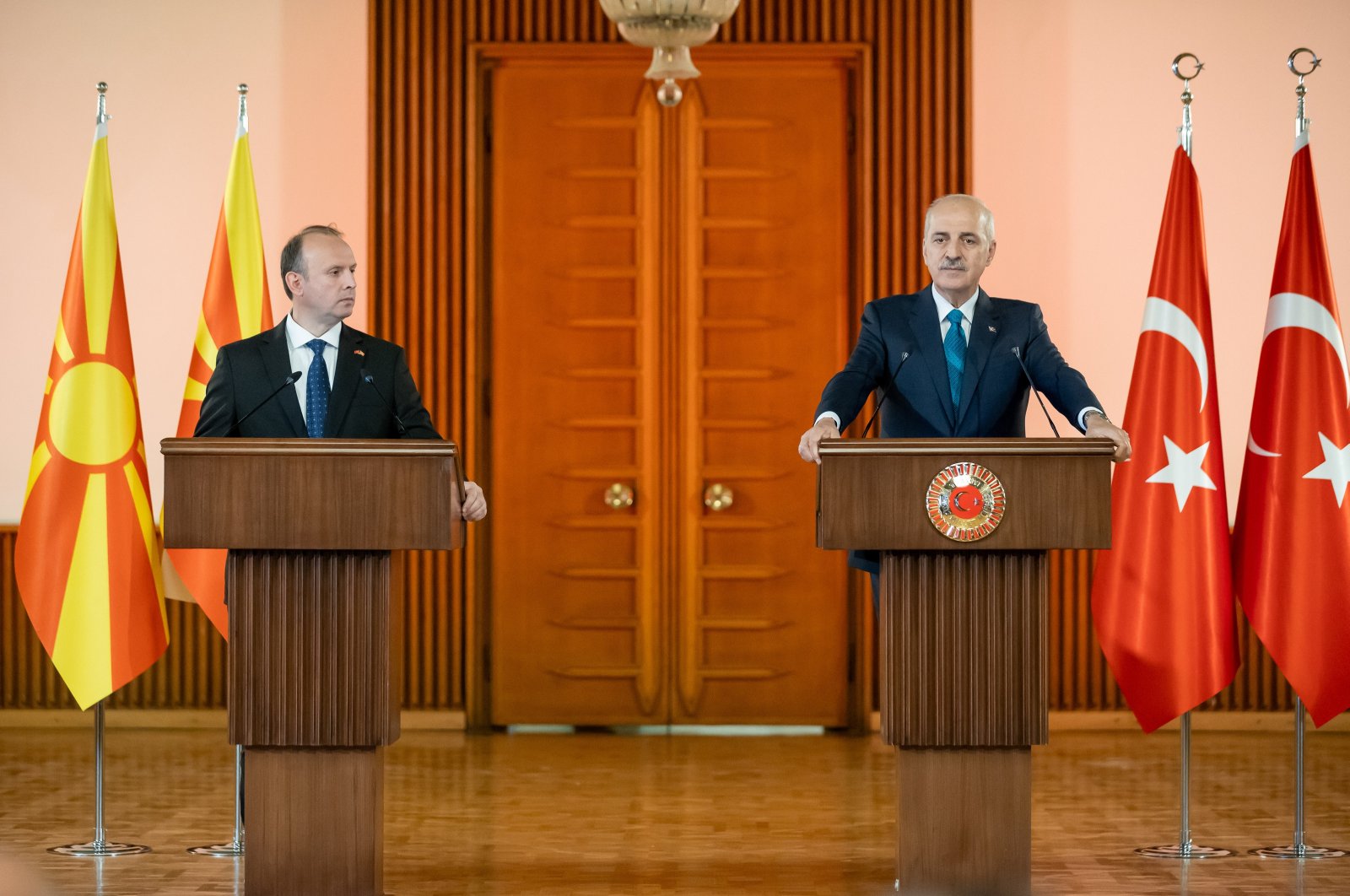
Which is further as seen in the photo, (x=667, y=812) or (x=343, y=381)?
(x=667, y=812)

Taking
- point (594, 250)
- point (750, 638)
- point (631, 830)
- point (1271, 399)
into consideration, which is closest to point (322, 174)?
point (594, 250)

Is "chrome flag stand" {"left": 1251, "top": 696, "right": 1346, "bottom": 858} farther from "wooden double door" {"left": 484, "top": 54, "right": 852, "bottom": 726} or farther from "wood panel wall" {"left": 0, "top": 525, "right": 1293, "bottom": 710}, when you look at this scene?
"wooden double door" {"left": 484, "top": 54, "right": 852, "bottom": 726}

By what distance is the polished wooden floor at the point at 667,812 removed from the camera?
13.8 feet

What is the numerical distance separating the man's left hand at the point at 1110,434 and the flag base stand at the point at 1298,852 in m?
1.71

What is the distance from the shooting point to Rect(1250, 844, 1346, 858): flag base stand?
14.9ft

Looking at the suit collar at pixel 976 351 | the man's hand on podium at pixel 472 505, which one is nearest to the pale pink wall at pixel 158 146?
the man's hand on podium at pixel 472 505

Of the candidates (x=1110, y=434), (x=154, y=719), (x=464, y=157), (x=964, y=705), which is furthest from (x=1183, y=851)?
(x=154, y=719)

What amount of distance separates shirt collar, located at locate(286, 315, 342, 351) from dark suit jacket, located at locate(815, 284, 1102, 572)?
1.29 meters

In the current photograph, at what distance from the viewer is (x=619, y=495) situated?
6961 millimetres

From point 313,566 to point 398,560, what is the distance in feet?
0.88

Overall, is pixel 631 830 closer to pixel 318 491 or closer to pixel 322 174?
pixel 318 491

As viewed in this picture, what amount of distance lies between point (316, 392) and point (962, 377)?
167 cm

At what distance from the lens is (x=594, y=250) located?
6984mm

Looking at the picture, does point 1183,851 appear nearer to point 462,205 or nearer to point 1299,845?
point 1299,845
